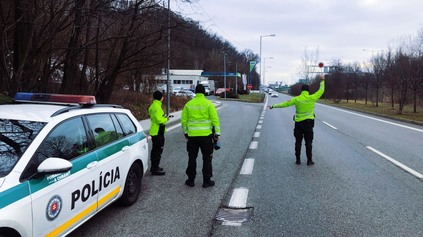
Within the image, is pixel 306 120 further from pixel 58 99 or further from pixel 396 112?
pixel 396 112

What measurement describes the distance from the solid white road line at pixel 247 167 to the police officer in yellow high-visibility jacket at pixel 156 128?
1657 millimetres

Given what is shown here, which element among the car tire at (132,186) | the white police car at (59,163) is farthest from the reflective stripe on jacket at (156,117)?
the white police car at (59,163)

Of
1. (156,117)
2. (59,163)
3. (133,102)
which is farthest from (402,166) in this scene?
(133,102)

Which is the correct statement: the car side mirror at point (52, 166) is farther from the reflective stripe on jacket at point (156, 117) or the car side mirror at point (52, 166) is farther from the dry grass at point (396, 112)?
the dry grass at point (396, 112)

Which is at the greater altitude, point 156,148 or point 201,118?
point 201,118

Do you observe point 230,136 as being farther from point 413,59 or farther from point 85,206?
point 413,59

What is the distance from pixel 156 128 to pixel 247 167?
2.20m

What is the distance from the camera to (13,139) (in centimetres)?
374

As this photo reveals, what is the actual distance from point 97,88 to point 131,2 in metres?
5.51

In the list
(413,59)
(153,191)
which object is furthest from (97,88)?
(413,59)

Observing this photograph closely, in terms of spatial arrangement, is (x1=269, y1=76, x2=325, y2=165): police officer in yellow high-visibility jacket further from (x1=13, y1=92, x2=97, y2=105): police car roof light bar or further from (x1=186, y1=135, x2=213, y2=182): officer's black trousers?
(x1=13, y1=92, x2=97, y2=105): police car roof light bar

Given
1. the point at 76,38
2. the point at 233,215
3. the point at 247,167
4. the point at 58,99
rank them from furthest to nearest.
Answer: the point at 76,38, the point at 247,167, the point at 233,215, the point at 58,99

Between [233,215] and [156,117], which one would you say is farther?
[156,117]

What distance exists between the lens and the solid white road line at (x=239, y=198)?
18.9ft
